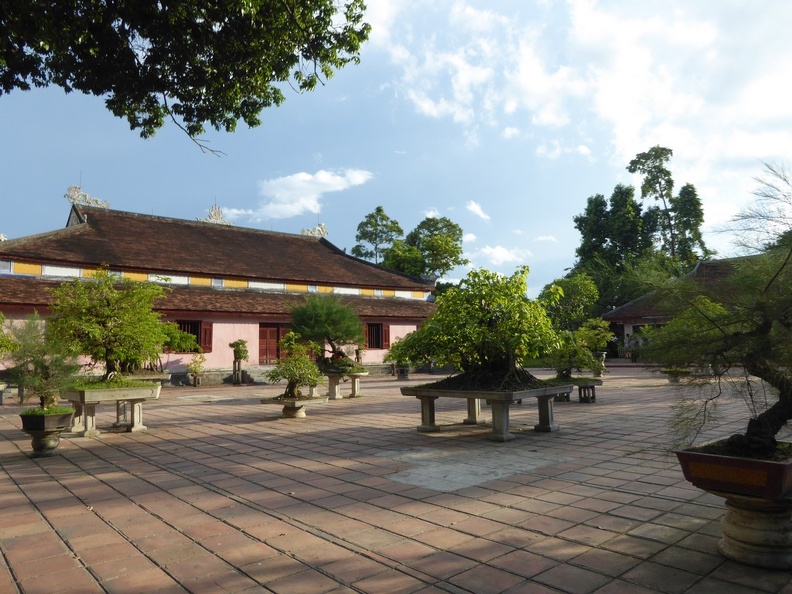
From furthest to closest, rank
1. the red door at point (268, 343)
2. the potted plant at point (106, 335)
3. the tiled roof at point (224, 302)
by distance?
the red door at point (268, 343)
the tiled roof at point (224, 302)
the potted plant at point (106, 335)

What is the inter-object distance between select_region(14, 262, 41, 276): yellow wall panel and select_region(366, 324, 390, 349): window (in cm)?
1301

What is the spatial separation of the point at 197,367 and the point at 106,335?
1162 cm

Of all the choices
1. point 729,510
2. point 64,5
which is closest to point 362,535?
point 729,510

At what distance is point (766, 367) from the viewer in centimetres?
329

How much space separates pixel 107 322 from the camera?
28.8ft

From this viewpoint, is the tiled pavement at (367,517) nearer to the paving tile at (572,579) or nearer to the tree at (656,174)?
the paving tile at (572,579)

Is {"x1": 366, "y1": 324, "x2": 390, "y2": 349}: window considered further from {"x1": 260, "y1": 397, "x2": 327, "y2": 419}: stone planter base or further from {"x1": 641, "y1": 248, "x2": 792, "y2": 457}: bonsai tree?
{"x1": 641, "y1": 248, "x2": 792, "y2": 457}: bonsai tree

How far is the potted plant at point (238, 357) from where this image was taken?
2039 cm

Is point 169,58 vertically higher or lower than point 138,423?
higher

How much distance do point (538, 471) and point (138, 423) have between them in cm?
677

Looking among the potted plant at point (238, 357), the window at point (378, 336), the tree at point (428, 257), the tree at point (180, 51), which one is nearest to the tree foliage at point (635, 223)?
the tree at point (428, 257)

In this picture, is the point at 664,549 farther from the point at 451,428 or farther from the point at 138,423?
the point at 138,423

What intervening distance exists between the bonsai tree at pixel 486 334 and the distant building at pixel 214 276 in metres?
12.8

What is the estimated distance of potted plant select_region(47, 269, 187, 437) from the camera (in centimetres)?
842
